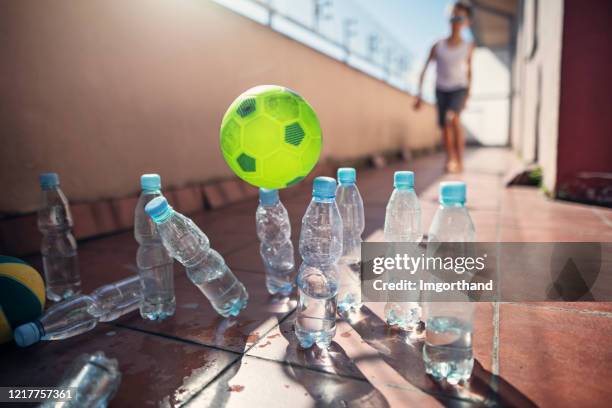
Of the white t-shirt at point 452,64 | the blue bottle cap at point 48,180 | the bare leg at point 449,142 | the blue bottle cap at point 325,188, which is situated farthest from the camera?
the bare leg at point 449,142

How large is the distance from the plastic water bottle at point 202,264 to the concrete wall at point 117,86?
1765 mm

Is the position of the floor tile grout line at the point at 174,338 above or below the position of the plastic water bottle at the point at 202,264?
below

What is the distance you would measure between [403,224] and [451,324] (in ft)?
2.20

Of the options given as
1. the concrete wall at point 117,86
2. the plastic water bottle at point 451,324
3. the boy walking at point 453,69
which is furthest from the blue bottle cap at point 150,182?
the boy walking at point 453,69

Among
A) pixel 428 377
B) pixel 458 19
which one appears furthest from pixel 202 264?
pixel 458 19

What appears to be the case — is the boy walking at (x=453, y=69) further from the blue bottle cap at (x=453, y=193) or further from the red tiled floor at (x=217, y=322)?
the blue bottle cap at (x=453, y=193)

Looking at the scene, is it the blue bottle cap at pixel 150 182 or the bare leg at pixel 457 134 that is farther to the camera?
the bare leg at pixel 457 134

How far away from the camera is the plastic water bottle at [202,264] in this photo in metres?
1.67

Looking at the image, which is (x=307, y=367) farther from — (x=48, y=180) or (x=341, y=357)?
(x=48, y=180)

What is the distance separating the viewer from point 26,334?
1.50 m

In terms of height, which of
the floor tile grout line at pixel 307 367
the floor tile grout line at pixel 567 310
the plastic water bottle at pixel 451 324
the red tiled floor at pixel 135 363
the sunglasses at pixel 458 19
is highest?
the sunglasses at pixel 458 19

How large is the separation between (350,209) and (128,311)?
1150mm

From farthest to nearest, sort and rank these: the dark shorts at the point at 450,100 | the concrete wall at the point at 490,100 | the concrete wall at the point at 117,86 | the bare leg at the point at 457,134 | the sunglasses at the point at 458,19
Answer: the concrete wall at the point at 490,100, the bare leg at the point at 457,134, the dark shorts at the point at 450,100, the sunglasses at the point at 458,19, the concrete wall at the point at 117,86

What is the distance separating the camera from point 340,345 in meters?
1.46
